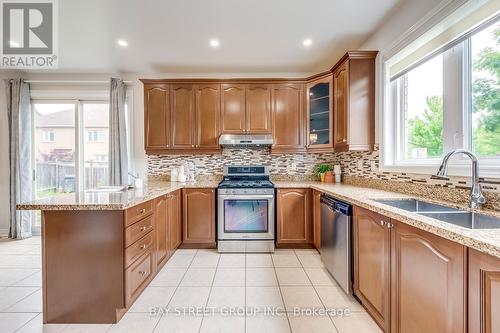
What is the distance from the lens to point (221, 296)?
2.10m

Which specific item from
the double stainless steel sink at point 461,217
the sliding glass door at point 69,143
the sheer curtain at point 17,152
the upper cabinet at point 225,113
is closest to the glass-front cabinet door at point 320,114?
the upper cabinet at point 225,113

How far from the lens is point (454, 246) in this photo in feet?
3.31

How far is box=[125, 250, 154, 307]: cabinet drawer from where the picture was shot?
5.97 feet

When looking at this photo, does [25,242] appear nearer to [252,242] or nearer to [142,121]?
[142,121]

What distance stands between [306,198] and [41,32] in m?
3.65

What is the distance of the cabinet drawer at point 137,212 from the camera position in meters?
1.82

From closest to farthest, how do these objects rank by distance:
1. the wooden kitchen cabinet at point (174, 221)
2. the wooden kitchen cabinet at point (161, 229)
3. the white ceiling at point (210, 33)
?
the white ceiling at point (210, 33), the wooden kitchen cabinet at point (161, 229), the wooden kitchen cabinet at point (174, 221)

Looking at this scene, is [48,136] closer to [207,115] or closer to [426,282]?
[207,115]

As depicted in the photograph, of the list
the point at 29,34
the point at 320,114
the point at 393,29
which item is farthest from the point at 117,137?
the point at 393,29

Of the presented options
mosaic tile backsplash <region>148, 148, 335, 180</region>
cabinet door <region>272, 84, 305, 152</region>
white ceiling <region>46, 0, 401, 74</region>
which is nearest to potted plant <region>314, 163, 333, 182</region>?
mosaic tile backsplash <region>148, 148, 335, 180</region>

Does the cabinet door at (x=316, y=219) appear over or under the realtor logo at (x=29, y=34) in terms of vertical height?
under

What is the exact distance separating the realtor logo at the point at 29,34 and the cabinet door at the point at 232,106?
2.01 metres

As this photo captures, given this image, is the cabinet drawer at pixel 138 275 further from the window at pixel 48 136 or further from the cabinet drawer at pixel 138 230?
the window at pixel 48 136

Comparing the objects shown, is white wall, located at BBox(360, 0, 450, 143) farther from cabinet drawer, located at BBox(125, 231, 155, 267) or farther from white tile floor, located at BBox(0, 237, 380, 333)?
cabinet drawer, located at BBox(125, 231, 155, 267)
